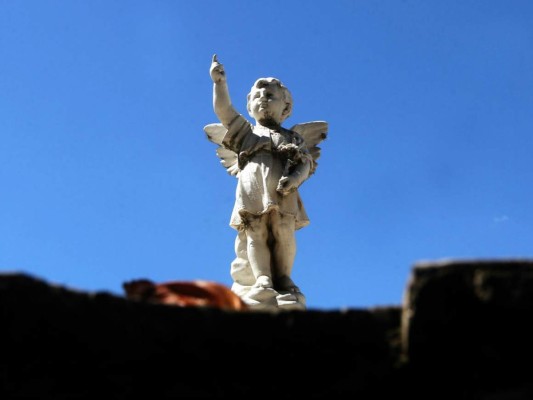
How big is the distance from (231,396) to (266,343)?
218 millimetres

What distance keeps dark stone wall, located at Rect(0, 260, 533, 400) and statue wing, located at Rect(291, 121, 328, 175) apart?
A: 7103 millimetres

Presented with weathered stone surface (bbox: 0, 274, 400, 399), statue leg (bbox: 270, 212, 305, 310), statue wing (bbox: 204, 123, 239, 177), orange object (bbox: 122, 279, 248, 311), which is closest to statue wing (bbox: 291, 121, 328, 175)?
statue wing (bbox: 204, 123, 239, 177)

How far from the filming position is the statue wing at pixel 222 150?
10.1 m

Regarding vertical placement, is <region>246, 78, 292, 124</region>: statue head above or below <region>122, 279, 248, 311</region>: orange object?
above

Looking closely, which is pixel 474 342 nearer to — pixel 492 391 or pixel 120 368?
pixel 492 391

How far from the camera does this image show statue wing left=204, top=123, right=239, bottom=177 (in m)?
10.1

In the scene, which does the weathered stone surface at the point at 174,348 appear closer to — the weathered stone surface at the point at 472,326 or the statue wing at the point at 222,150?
the weathered stone surface at the point at 472,326

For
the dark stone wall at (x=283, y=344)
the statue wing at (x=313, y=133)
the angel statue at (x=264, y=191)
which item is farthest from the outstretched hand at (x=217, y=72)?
the dark stone wall at (x=283, y=344)

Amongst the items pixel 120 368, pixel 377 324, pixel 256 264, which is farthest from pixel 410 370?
pixel 256 264

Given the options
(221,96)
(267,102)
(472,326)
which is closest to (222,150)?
(267,102)

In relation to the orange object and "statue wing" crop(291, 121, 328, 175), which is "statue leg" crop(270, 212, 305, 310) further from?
the orange object

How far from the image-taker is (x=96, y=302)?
3.20m

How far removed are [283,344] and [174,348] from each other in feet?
1.21

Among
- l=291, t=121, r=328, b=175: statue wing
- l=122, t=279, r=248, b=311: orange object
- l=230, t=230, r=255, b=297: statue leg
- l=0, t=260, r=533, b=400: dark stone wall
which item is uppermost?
l=291, t=121, r=328, b=175: statue wing
